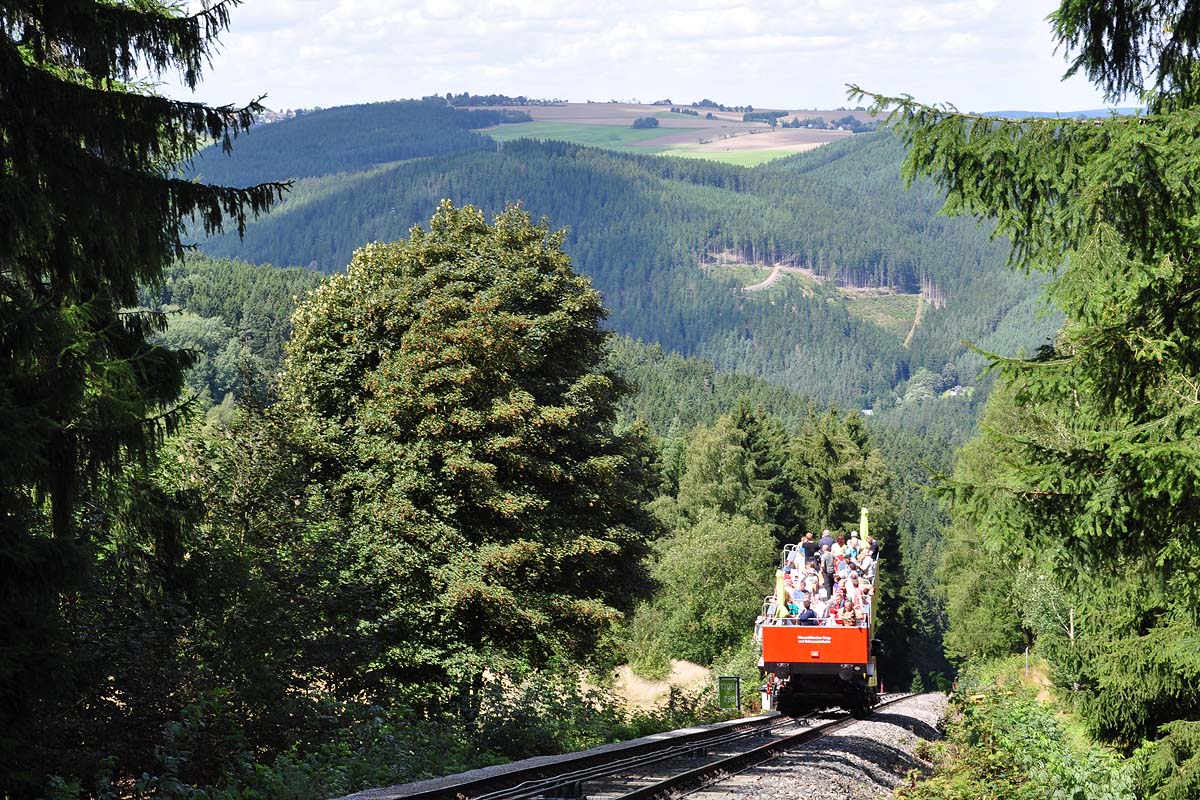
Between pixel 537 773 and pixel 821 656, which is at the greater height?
pixel 537 773

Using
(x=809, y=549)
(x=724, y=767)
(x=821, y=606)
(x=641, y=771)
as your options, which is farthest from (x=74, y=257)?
(x=809, y=549)

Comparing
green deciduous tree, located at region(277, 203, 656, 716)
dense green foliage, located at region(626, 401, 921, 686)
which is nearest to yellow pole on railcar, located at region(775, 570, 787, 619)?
green deciduous tree, located at region(277, 203, 656, 716)

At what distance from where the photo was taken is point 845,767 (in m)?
15.5

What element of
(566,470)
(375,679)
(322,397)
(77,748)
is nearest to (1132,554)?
(77,748)

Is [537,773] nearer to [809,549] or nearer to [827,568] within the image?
[827,568]

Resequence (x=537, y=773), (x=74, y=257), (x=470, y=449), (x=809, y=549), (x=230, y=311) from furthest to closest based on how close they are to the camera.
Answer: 1. (x=230, y=311)
2. (x=809, y=549)
3. (x=470, y=449)
4. (x=537, y=773)
5. (x=74, y=257)

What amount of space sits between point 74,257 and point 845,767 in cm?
1123

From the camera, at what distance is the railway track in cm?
1084

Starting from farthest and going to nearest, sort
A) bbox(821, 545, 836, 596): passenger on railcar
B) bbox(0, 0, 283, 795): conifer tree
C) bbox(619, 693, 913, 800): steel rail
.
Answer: bbox(821, 545, 836, 596): passenger on railcar < bbox(619, 693, 913, 800): steel rail < bbox(0, 0, 283, 795): conifer tree

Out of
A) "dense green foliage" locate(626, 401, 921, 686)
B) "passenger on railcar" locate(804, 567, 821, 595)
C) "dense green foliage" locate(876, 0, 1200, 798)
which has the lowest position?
"dense green foliage" locate(626, 401, 921, 686)

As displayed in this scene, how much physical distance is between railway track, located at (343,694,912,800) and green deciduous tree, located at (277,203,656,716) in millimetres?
5166

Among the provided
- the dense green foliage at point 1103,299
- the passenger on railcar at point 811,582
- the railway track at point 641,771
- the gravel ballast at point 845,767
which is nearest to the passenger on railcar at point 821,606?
the passenger on railcar at point 811,582

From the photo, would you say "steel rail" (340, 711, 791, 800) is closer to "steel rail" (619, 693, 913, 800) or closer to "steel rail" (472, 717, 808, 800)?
"steel rail" (472, 717, 808, 800)

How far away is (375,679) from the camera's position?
21766 mm
